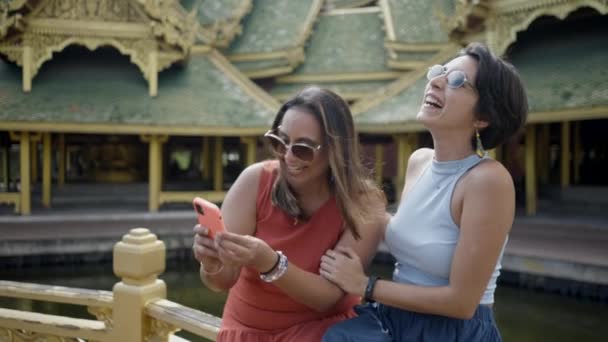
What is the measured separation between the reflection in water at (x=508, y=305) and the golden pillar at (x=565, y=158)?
5.27 meters

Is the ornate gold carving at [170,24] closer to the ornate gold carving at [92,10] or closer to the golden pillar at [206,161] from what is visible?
the ornate gold carving at [92,10]

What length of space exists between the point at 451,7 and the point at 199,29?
7.23 m

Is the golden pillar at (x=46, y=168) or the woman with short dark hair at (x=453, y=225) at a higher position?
the woman with short dark hair at (x=453, y=225)

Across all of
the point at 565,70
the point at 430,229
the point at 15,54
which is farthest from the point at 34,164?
the point at 430,229

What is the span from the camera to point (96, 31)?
13.0 metres

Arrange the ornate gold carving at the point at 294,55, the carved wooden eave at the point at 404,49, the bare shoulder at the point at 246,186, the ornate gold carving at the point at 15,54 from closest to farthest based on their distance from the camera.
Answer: the bare shoulder at the point at 246,186 < the ornate gold carving at the point at 15,54 < the carved wooden eave at the point at 404,49 < the ornate gold carving at the point at 294,55

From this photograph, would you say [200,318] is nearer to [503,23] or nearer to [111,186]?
[503,23]

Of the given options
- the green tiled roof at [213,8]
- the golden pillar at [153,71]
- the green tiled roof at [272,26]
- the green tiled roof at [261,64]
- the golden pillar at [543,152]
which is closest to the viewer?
the golden pillar at [153,71]

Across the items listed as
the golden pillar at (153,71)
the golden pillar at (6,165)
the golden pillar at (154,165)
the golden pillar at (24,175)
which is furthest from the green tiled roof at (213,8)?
the golden pillar at (24,175)

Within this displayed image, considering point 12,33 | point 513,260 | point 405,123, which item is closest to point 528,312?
point 513,260

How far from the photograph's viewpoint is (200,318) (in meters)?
2.62

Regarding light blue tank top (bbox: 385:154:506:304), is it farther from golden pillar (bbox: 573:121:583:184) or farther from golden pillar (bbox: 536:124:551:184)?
golden pillar (bbox: 536:124:551:184)

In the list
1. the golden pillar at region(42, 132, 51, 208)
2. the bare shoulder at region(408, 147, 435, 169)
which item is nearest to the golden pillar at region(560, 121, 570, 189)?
the golden pillar at region(42, 132, 51, 208)

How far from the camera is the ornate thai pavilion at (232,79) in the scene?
11414 millimetres
